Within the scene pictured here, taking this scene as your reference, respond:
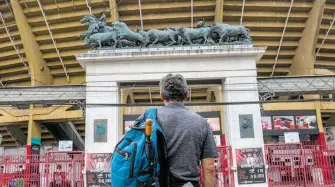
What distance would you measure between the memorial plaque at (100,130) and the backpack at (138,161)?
1081cm

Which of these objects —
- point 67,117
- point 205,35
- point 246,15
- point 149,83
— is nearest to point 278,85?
point 205,35

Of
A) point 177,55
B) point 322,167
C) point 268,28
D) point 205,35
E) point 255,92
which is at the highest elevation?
point 268,28

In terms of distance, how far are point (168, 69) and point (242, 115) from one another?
3.34 meters

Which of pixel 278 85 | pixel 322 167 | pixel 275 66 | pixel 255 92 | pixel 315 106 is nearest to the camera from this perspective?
pixel 322 167

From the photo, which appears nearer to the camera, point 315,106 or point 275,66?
point 315,106

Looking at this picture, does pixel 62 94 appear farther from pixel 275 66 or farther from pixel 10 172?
pixel 275 66

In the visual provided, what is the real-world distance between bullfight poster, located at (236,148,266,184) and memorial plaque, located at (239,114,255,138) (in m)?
0.57

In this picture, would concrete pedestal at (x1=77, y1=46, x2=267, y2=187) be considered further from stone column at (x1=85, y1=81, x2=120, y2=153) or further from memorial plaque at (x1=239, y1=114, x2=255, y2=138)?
memorial plaque at (x1=239, y1=114, x2=255, y2=138)

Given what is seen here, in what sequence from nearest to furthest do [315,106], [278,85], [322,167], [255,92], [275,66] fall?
1. [322,167]
2. [255,92]
3. [278,85]
4. [315,106]
5. [275,66]

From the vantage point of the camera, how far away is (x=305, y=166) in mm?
12023

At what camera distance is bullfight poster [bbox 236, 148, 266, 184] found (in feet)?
40.8

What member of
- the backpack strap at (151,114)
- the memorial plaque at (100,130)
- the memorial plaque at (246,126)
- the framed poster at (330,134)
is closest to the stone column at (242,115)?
the memorial plaque at (246,126)

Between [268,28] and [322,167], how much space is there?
37.3 feet

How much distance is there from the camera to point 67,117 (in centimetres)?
2112
